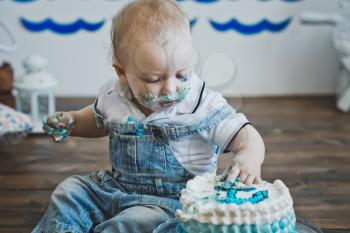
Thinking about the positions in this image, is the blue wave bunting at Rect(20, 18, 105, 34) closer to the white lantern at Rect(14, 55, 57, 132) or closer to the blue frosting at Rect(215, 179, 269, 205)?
the white lantern at Rect(14, 55, 57, 132)

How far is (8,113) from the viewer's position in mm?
1516

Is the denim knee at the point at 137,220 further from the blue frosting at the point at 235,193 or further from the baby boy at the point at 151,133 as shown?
the blue frosting at the point at 235,193

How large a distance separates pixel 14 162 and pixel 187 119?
0.70 meters

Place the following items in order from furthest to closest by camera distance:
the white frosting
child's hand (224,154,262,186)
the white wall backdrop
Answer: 1. the white wall backdrop
2. child's hand (224,154,262,186)
3. the white frosting

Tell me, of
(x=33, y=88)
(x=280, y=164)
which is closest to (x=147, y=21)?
(x=280, y=164)

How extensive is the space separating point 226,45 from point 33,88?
883 mm

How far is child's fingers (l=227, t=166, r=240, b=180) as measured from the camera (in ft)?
2.63

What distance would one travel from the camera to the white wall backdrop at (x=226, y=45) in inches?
87.4

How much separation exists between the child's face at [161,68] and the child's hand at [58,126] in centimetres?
22

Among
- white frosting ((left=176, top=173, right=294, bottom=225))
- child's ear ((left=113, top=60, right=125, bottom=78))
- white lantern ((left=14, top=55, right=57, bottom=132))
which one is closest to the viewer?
white frosting ((left=176, top=173, right=294, bottom=225))

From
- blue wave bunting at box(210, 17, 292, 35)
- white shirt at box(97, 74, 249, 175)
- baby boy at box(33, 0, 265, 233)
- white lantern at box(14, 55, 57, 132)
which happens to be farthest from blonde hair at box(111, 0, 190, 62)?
blue wave bunting at box(210, 17, 292, 35)

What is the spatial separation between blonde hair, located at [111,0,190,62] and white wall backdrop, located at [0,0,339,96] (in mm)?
1318

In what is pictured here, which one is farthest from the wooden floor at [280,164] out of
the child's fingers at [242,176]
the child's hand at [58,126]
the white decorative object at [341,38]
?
the child's fingers at [242,176]

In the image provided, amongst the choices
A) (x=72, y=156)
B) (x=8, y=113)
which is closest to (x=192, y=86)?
(x=72, y=156)
